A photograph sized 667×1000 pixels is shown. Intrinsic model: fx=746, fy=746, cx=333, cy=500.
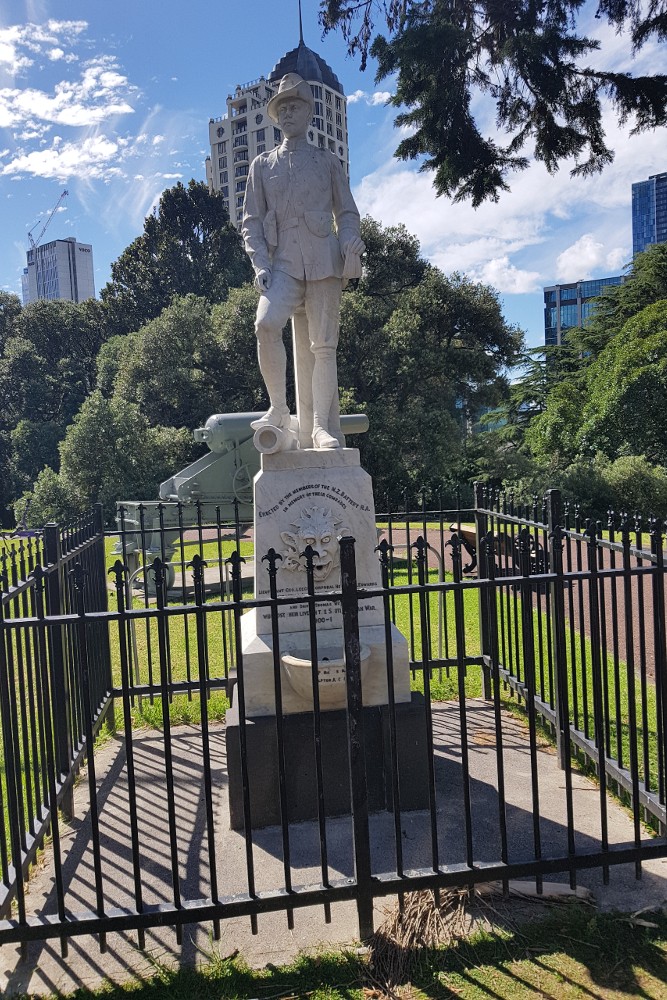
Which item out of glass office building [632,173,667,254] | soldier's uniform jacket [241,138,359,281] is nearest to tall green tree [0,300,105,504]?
soldier's uniform jacket [241,138,359,281]

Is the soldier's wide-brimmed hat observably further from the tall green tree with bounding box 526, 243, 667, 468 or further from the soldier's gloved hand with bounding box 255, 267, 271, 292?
the tall green tree with bounding box 526, 243, 667, 468

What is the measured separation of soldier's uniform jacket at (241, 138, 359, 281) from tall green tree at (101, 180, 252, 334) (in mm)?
32219

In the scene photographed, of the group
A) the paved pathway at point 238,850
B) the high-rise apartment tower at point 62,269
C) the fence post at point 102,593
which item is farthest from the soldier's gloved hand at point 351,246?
the high-rise apartment tower at point 62,269

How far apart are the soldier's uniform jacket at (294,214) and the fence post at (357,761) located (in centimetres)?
271

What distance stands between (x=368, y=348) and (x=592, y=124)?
13879 millimetres

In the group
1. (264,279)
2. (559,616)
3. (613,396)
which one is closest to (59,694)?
(559,616)

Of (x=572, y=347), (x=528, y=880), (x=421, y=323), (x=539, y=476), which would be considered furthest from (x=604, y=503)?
(x=528, y=880)

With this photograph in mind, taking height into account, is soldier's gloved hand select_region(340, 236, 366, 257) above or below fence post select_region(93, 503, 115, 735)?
above

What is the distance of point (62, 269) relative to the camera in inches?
3856

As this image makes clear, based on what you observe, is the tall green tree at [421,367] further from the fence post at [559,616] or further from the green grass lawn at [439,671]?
the fence post at [559,616]

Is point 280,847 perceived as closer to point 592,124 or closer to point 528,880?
point 528,880

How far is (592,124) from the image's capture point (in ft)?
30.0

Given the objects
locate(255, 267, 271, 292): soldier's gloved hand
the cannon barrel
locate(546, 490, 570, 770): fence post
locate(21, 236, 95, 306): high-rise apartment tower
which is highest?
locate(21, 236, 95, 306): high-rise apartment tower

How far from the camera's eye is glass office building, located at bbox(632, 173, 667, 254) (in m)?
123
